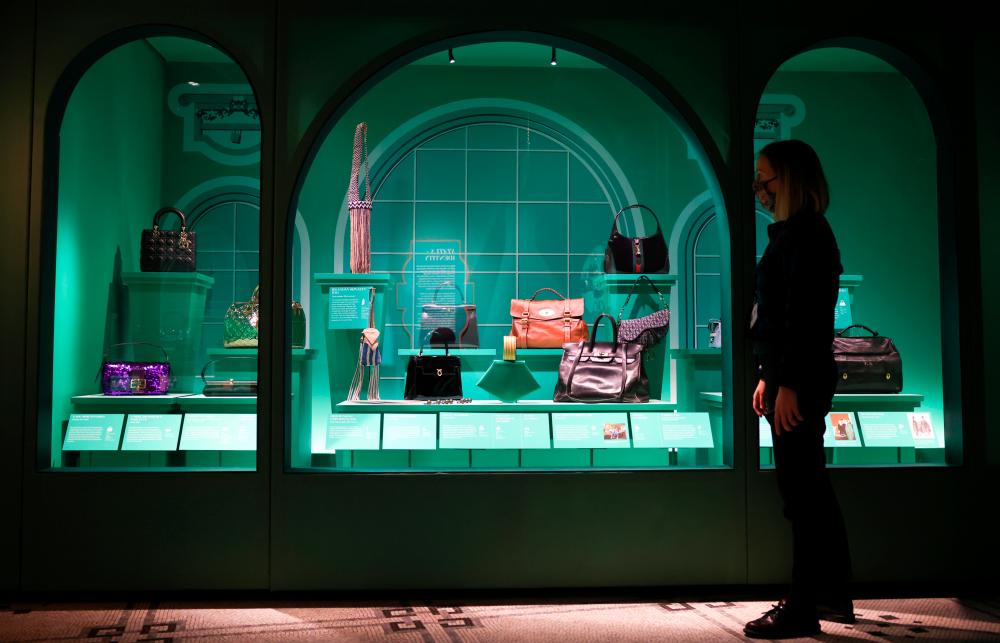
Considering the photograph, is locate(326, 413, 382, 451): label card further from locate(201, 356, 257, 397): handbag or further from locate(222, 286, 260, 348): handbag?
locate(222, 286, 260, 348): handbag

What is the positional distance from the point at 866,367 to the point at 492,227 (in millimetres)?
2463

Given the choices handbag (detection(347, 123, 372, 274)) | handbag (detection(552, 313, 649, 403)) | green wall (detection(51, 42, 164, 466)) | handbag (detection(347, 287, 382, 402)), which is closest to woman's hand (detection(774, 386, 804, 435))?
handbag (detection(552, 313, 649, 403))

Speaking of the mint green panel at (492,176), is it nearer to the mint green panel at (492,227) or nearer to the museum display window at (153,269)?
the mint green panel at (492,227)

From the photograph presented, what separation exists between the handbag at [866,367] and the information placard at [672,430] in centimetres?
113

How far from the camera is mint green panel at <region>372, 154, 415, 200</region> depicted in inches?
207

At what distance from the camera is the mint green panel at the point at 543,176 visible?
527cm

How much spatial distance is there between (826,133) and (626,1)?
Answer: 9.68 ft

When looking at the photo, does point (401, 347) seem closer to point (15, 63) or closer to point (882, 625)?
point (15, 63)

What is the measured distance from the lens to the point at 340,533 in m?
3.03

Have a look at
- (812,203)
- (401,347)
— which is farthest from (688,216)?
(812,203)

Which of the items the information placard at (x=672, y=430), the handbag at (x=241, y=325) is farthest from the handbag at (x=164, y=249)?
the information placard at (x=672, y=430)

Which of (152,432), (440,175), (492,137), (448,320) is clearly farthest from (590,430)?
(492,137)

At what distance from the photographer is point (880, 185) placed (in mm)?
5473

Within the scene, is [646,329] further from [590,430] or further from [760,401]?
[760,401]
